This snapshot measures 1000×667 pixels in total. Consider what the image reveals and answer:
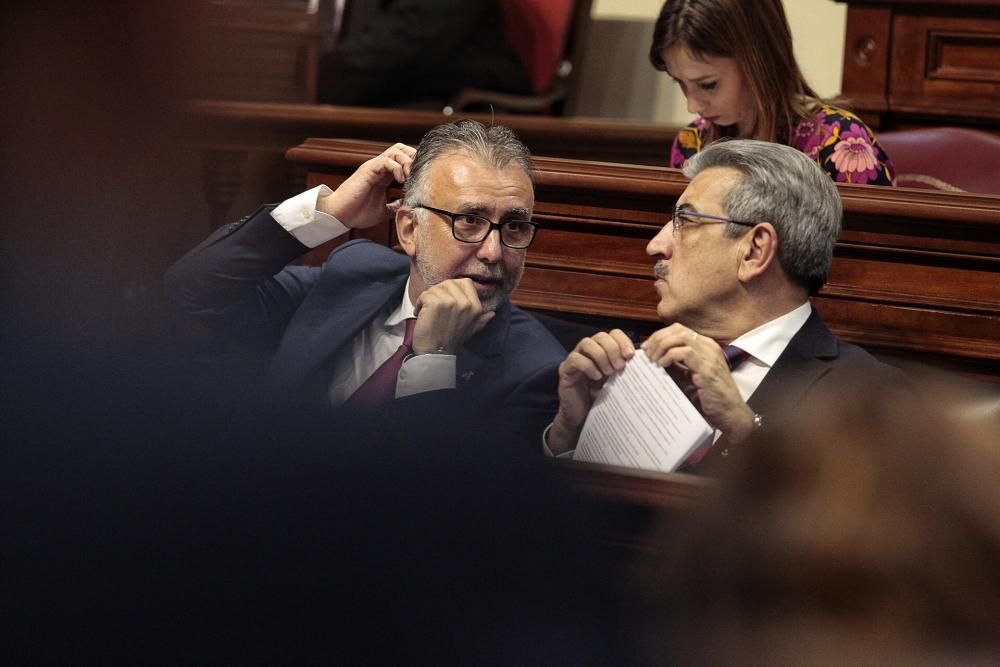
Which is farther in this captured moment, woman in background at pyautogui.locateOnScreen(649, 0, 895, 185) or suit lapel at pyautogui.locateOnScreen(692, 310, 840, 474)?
woman in background at pyautogui.locateOnScreen(649, 0, 895, 185)

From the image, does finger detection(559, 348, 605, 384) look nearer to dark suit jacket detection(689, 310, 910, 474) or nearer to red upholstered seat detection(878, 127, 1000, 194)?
dark suit jacket detection(689, 310, 910, 474)

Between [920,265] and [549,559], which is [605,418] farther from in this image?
[549,559]

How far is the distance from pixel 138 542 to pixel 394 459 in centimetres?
6

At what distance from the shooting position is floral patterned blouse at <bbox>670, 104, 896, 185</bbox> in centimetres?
228

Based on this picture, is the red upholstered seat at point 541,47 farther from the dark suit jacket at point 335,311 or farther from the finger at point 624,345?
the finger at point 624,345

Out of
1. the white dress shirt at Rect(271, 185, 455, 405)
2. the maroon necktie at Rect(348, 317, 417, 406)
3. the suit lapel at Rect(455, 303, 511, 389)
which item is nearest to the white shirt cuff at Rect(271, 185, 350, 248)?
the white dress shirt at Rect(271, 185, 455, 405)

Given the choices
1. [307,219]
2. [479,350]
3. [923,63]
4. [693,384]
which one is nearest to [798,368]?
[693,384]

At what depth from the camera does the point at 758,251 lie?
5.78 ft

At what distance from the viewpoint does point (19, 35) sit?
0.79 feet

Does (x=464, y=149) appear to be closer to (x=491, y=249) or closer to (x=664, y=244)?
(x=491, y=249)

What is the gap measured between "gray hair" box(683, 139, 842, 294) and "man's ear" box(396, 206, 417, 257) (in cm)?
48

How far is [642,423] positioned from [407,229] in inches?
26.5

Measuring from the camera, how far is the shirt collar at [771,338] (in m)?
1.70

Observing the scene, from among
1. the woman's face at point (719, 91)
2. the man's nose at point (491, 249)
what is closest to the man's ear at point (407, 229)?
the man's nose at point (491, 249)
